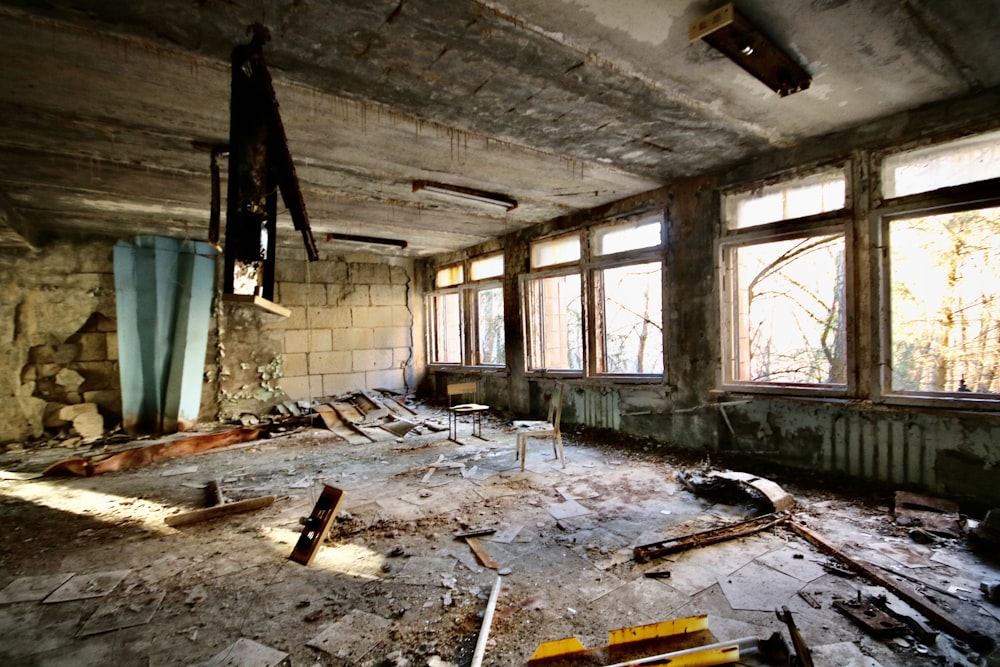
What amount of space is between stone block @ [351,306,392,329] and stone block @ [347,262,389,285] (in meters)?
0.54

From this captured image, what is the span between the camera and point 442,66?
8.84 ft

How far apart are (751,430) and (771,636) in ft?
9.83

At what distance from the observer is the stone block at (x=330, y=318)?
8.60 m

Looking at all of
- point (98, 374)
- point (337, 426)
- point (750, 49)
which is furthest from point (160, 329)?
point (750, 49)

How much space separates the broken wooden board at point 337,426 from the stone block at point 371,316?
1.80 meters

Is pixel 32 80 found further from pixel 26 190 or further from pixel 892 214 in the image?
pixel 892 214

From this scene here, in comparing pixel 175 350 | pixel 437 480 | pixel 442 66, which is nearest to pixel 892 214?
pixel 442 66

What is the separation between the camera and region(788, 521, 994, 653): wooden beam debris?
1.99 meters

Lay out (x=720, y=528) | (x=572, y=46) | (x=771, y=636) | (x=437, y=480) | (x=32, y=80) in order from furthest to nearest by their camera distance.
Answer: (x=437, y=480) < (x=720, y=528) < (x=32, y=80) < (x=572, y=46) < (x=771, y=636)

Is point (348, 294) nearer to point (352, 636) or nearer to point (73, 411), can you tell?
point (73, 411)

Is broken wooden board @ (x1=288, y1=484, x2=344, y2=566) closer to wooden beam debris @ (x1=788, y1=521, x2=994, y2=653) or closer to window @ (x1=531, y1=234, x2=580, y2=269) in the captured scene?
wooden beam debris @ (x1=788, y1=521, x2=994, y2=653)

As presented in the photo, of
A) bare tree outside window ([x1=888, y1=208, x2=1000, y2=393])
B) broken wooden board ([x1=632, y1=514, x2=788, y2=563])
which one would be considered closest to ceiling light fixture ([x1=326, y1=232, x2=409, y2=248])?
broken wooden board ([x1=632, y1=514, x2=788, y2=563])

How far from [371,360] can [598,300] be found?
5220mm

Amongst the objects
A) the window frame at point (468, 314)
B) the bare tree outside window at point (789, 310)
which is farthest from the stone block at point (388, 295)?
the bare tree outside window at point (789, 310)
